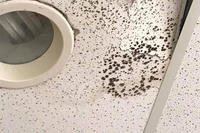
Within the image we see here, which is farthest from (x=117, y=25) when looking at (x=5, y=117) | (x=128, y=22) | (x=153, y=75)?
(x=5, y=117)

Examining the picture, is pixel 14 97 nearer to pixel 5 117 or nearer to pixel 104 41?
pixel 5 117

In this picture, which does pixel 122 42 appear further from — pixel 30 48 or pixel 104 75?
pixel 30 48

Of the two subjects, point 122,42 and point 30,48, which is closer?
point 122,42

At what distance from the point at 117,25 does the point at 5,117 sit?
21.2 inches

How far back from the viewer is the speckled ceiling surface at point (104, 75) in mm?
943

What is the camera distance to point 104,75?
1111 mm

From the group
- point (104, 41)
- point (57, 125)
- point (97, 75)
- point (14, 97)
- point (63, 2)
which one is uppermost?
point (63, 2)

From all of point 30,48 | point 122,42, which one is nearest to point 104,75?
point 122,42

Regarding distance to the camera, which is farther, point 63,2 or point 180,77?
point 180,77

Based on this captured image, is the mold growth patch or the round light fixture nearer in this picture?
the mold growth patch

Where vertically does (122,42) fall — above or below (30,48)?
above

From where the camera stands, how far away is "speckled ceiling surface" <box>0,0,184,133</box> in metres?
0.94

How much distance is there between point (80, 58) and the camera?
1.04 meters

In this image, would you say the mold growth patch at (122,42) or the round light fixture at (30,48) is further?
the round light fixture at (30,48)
